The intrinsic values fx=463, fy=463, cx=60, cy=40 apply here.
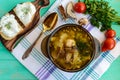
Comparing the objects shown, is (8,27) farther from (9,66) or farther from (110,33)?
(110,33)

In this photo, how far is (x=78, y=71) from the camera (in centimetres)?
155

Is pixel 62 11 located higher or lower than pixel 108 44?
higher

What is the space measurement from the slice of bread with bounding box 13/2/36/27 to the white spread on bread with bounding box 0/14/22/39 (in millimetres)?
28

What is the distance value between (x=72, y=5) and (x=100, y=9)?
3.9 inches

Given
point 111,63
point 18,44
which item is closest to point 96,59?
point 111,63

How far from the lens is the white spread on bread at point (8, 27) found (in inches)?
62.7

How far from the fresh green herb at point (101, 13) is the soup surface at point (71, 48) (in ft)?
0.34

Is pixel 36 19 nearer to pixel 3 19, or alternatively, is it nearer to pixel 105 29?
pixel 3 19

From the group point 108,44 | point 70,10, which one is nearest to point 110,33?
point 108,44

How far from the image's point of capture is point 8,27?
1600mm

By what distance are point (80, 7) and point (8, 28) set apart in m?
A: 0.26

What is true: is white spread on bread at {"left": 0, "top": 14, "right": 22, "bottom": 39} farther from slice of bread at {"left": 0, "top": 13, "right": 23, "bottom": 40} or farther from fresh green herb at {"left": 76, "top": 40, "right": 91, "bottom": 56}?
fresh green herb at {"left": 76, "top": 40, "right": 91, "bottom": 56}

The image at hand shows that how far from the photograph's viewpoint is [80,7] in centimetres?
160

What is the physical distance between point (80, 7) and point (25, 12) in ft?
0.63
